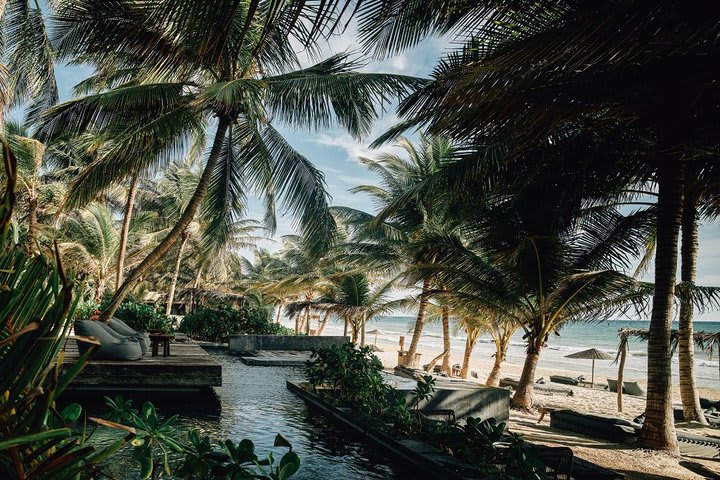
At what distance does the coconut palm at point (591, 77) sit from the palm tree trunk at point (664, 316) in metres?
0.01

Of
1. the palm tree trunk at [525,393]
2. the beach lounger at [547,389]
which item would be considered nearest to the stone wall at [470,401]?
the palm tree trunk at [525,393]

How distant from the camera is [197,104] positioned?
23.1 ft

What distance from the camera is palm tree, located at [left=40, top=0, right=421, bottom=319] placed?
7969mm

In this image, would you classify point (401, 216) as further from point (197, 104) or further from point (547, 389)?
point (197, 104)

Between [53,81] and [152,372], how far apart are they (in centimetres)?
695

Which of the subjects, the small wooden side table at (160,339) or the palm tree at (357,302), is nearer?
the small wooden side table at (160,339)

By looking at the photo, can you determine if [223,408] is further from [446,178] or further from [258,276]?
[258,276]

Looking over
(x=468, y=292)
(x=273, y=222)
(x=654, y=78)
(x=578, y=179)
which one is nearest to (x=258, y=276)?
(x=273, y=222)

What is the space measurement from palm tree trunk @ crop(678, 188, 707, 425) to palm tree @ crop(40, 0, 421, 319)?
6.09m

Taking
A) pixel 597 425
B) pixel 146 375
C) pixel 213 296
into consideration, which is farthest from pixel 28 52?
pixel 213 296

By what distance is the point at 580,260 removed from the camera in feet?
34.5

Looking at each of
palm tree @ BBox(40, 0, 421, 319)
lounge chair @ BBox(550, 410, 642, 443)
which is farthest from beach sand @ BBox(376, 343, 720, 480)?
palm tree @ BBox(40, 0, 421, 319)

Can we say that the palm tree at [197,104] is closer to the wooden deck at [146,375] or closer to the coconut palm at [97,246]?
the wooden deck at [146,375]

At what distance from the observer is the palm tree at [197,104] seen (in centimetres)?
797
